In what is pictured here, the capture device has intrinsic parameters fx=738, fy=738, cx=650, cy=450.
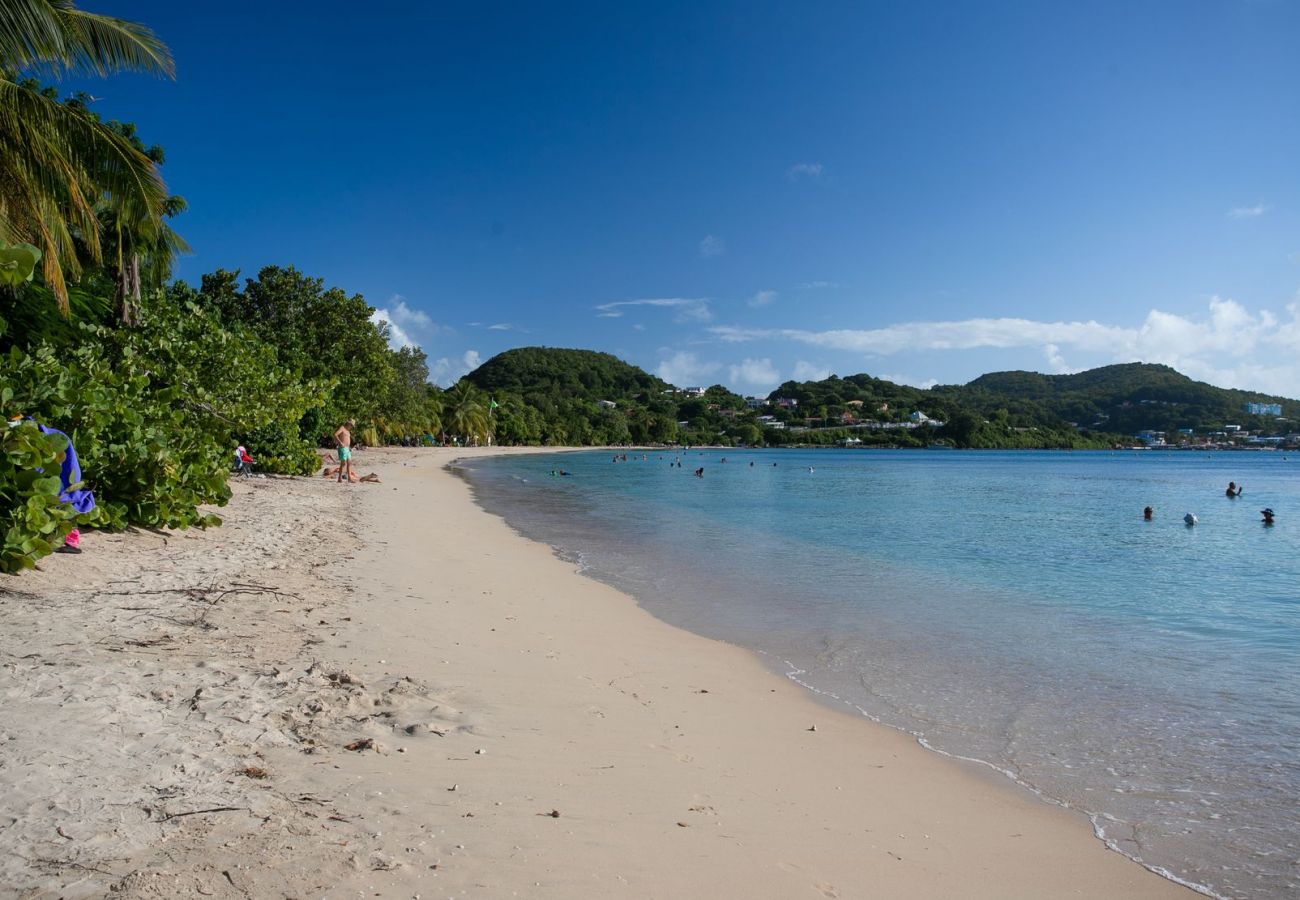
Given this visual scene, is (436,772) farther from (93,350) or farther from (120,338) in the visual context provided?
(120,338)

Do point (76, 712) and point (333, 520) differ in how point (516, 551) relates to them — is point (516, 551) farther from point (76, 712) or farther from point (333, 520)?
point (76, 712)

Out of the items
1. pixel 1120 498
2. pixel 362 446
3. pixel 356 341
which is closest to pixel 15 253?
pixel 356 341

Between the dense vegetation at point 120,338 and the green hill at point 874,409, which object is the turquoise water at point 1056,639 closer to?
the dense vegetation at point 120,338

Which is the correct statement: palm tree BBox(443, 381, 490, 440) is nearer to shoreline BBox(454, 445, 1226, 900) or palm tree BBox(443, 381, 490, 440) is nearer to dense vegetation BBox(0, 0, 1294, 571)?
dense vegetation BBox(0, 0, 1294, 571)

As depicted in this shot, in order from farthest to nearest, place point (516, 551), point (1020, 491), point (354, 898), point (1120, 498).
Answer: point (1020, 491)
point (1120, 498)
point (516, 551)
point (354, 898)

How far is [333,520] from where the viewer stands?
573 inches

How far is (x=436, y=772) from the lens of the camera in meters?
3.71

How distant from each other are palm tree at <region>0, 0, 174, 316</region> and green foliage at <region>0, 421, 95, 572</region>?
5.67 meters

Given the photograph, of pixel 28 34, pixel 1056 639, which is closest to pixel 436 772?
pixel 1056 639

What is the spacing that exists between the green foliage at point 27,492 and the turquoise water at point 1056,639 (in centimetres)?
618

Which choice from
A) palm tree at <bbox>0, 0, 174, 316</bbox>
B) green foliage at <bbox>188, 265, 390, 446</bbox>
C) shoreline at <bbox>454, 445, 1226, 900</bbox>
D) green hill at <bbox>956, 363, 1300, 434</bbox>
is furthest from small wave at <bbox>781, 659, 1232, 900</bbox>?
green hill at <bbox>956, 363, 1300, 434</bbox>

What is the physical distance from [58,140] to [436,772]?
11530 mm

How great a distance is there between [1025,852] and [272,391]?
18.6 metres

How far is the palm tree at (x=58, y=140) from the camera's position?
956 cm
